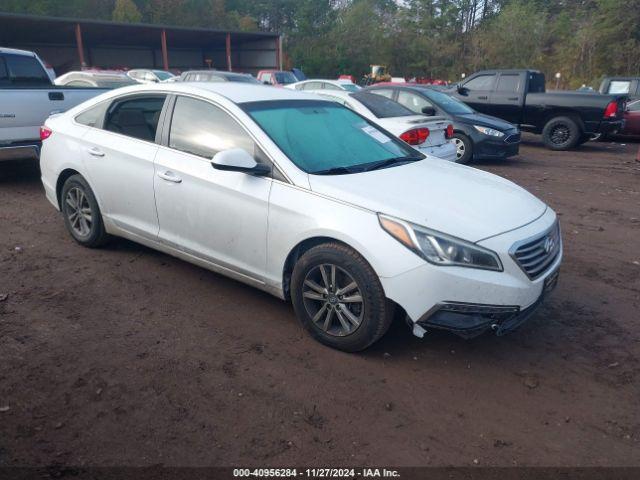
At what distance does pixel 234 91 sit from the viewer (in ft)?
14.9

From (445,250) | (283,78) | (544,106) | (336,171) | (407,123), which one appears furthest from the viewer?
(283,78)

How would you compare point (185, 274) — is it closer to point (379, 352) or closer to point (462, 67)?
point (379, 352)

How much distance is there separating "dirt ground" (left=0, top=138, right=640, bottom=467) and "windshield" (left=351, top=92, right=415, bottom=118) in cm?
455

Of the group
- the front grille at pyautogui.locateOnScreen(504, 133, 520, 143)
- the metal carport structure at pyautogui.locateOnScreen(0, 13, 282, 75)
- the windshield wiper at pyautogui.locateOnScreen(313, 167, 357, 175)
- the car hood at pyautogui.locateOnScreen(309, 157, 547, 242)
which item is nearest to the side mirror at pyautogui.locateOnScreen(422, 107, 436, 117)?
the front grille at pyautogui.locateOnScreen(504, 133, 520, 143)

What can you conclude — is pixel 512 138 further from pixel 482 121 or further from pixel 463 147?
pixel 463 147

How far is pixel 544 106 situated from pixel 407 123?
252 inches

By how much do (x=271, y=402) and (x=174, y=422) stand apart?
54cm

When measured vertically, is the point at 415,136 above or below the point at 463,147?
above

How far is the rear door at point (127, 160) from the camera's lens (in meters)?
4.57

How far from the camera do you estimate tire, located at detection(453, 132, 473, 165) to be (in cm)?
1044

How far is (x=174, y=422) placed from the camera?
9.75 ft

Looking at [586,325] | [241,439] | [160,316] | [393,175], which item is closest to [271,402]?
[241,439]

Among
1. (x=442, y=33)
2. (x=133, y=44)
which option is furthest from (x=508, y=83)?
(x=442, y=33)

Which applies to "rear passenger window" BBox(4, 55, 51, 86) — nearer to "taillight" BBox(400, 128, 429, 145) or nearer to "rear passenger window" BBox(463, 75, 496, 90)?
"taillight" BBox(400, 128, 429, 145)
